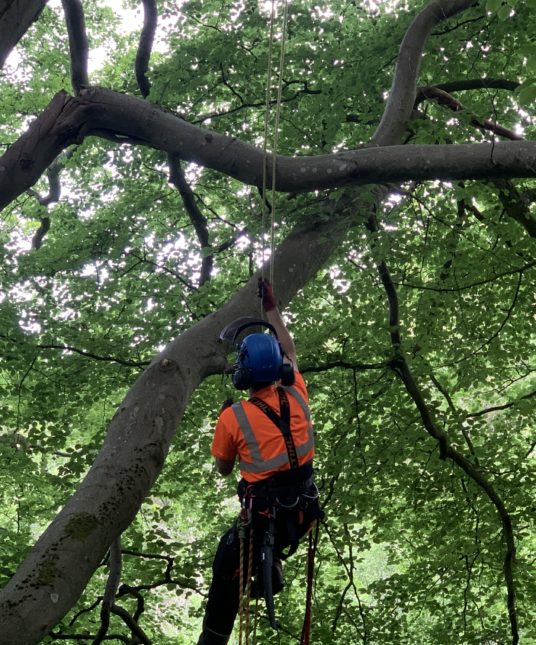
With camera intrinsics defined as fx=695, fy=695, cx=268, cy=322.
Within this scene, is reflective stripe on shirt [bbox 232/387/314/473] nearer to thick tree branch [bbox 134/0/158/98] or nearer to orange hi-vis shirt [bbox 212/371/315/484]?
orange hi-vis shirt [bbox 212/371/315/484]

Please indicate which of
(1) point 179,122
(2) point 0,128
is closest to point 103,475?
(1) point 179,122

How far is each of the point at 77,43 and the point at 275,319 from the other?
2.21 metres

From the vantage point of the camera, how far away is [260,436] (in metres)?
3.41

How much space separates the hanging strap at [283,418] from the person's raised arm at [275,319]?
17.9 inches

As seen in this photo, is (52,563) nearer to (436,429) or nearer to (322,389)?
(436,429)

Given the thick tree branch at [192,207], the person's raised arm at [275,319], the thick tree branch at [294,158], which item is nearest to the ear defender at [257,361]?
the person's raised arm at [275,319]

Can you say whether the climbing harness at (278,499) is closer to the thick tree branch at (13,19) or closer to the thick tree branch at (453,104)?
the thick tree branch at (13,19)

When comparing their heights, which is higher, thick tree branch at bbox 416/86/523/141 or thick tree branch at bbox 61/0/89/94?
thick tree branch at bbox 416/86/523/141

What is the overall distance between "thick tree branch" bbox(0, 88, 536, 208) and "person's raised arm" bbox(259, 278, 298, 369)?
2.00 ft

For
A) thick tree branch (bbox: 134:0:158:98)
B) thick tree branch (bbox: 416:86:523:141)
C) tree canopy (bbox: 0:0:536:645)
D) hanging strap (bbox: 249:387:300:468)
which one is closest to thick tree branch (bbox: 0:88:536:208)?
tree canopy (bbox: 0:0:536:645)

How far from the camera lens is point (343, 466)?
7000 mm

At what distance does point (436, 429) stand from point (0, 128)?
929 cm

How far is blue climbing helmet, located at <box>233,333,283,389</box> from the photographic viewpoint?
3.33 meters

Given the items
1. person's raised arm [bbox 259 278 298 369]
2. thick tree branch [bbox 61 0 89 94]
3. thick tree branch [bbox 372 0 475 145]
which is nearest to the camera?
person's raised arm [bbox 259 278 298 369]
